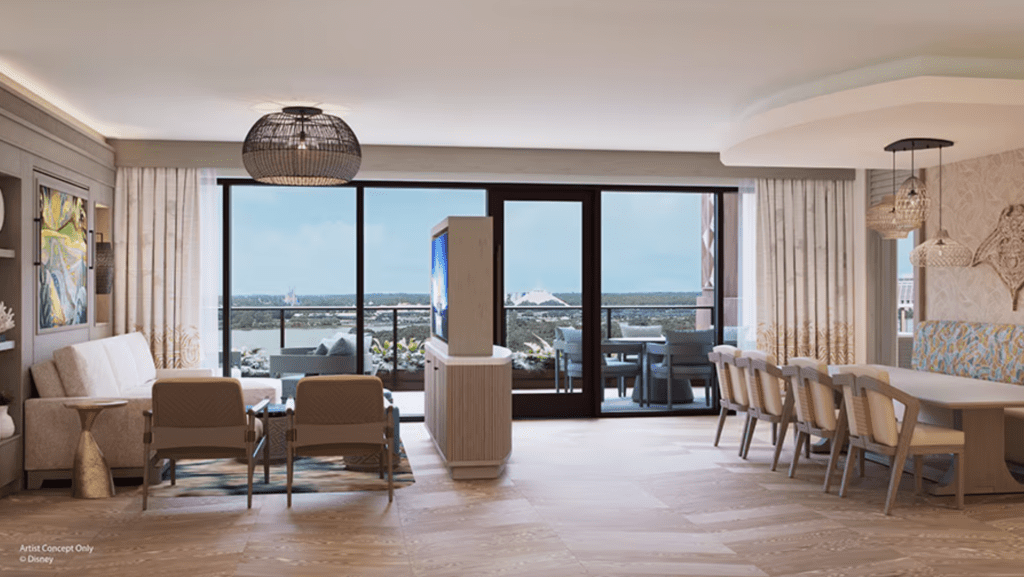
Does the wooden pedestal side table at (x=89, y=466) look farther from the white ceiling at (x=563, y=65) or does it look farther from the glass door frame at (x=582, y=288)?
the glass door frame at (x=582, y=288)

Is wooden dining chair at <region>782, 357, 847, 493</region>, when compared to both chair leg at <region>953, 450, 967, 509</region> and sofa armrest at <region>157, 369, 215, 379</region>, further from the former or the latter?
sofa armrest at <region>157, 369, 215, 379</region>

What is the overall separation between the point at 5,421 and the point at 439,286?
2.94 meters

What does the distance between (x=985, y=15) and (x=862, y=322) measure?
4810mm

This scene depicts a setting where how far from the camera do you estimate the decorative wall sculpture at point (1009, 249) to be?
265 inches

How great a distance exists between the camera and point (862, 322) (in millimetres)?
8617

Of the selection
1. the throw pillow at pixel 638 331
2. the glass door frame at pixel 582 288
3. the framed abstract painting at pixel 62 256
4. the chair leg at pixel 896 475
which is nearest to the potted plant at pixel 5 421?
the framed abstract painting at pixel 62 256

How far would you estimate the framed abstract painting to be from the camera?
598cm

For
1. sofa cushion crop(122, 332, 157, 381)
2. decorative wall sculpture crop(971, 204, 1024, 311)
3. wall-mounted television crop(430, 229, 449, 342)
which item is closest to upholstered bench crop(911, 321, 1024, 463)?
decorative wall sculpture crop(971, 204, 1024, 311)

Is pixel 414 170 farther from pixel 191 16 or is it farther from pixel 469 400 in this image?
pixel 191 16

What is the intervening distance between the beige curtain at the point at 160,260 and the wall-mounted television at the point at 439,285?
2185 mm

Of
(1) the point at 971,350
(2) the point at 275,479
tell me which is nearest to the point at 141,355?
(2) the point at 275,479

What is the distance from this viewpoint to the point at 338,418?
5152 mm

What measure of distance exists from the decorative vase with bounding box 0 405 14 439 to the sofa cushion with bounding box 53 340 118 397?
1.38 ft

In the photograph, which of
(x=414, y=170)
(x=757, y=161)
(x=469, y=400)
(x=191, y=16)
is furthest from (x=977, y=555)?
(x=414, y=170)
